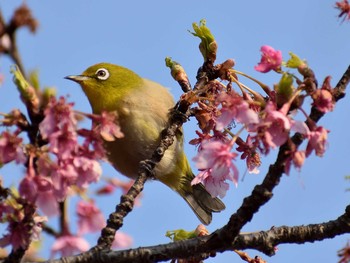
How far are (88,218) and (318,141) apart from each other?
1.53m

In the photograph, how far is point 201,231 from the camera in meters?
4.97

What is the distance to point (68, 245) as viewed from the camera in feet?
11.8

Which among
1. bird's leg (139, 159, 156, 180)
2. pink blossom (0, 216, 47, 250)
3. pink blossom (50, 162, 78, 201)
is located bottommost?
pink blossom (0, 216, 47, 250)

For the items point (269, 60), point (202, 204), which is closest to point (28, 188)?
point (269, 60)

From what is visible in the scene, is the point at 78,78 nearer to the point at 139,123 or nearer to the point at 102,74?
the point at 102,74

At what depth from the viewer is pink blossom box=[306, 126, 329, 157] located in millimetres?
3725

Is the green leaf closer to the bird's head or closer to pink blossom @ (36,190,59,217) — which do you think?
the bird's head

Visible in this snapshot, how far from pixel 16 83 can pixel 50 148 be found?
21.1 inches

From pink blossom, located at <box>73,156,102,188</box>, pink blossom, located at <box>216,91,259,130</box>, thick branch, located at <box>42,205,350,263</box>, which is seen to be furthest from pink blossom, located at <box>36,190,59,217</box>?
pink blossom, located at <box>216,91,259,130</box>

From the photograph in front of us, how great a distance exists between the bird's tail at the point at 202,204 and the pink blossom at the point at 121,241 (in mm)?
3464

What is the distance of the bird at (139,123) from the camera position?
263 inches

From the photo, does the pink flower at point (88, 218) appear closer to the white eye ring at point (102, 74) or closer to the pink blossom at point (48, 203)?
the pink blossom at point (48, 203)

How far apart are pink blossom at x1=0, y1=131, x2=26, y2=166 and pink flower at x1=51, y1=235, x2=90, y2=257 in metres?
0.55

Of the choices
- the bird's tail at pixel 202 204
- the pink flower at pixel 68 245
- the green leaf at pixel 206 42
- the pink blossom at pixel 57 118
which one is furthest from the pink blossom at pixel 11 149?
the bird's tail at pixel 202 204
